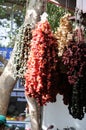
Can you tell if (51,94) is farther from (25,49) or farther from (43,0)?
(43,0)

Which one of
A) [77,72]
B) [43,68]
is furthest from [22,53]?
[77,72]

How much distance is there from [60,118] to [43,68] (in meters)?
6.24

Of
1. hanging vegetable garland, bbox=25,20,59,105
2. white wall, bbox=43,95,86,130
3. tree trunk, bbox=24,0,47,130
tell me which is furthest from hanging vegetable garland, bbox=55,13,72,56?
white wall, bbox=43,95,86,130

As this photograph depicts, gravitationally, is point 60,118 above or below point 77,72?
below

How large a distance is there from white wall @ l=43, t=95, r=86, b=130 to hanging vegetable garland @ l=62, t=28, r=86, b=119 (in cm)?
579

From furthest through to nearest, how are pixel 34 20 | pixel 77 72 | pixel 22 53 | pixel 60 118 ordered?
1. pixel 60 118
2. pixel 34 20
3. pixel 22 53
4. pixel 77 72

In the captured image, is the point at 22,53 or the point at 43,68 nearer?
the point at 43,68

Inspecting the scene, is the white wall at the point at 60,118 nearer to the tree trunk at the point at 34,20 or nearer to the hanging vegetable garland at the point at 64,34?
the tree trunk at the point at 34,20

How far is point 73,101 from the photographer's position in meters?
2.85

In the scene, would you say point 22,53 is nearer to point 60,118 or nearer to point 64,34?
point 64,34

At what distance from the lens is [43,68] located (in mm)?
2809

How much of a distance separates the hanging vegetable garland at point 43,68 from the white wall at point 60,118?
578 centimetres

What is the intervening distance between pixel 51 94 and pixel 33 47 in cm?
38

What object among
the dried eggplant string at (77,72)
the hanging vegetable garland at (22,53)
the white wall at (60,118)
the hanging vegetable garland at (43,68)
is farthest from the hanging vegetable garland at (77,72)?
the white wall at (60,118)
